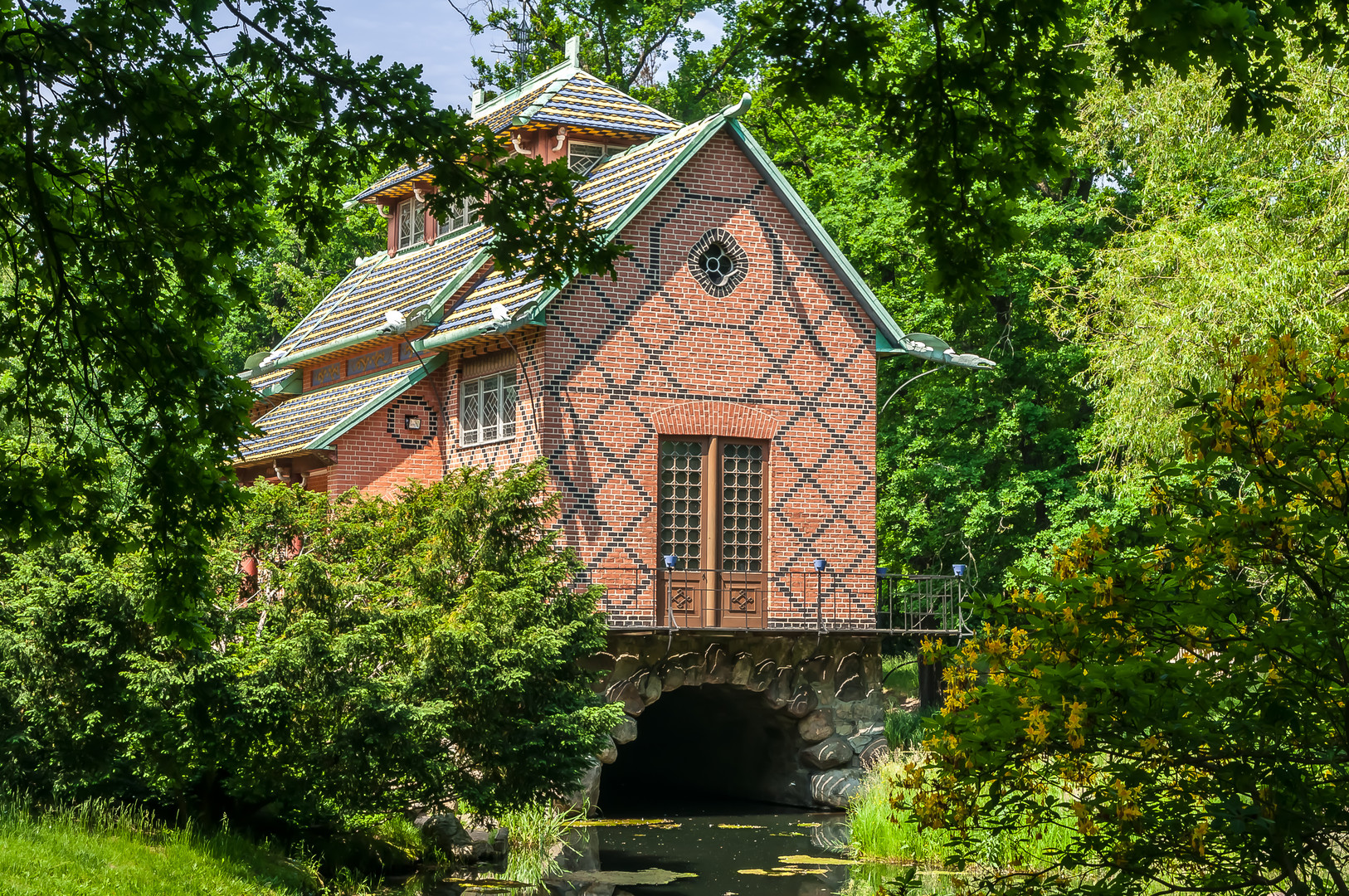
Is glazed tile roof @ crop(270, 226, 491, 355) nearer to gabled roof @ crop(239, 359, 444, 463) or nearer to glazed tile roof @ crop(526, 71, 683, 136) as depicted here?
gabled roof @ crop(239, 359, 444, 463)

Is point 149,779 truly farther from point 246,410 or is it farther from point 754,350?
point 754,350

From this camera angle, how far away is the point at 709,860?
749 inches

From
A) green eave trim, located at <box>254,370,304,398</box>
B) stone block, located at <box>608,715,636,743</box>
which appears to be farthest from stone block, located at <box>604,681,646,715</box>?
green eave trim, located at <box>254,370,304,398</box>

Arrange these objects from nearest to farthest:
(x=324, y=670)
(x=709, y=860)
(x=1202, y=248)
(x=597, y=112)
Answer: (x=324, y=670) → (x=709, y=860) → (x=1202, y=248) → (x=597, y=112)

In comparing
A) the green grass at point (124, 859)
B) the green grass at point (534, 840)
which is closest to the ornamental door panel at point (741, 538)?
the green grass at point (534, 840)

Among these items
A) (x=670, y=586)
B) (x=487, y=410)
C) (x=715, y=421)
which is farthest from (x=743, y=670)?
(x=487, y=410)

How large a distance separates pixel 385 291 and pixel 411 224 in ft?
8.09

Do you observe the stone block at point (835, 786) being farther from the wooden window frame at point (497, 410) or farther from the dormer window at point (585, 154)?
the dormer window at point (585, 154)

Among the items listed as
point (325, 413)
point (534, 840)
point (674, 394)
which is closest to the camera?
point (534, 840)

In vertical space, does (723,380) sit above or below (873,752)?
above

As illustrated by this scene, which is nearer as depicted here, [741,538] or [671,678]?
[671,678]

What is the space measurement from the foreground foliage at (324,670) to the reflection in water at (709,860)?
1768 mm

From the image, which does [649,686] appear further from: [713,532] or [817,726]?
[817,726]

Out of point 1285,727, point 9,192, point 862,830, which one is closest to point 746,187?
point 862,830
